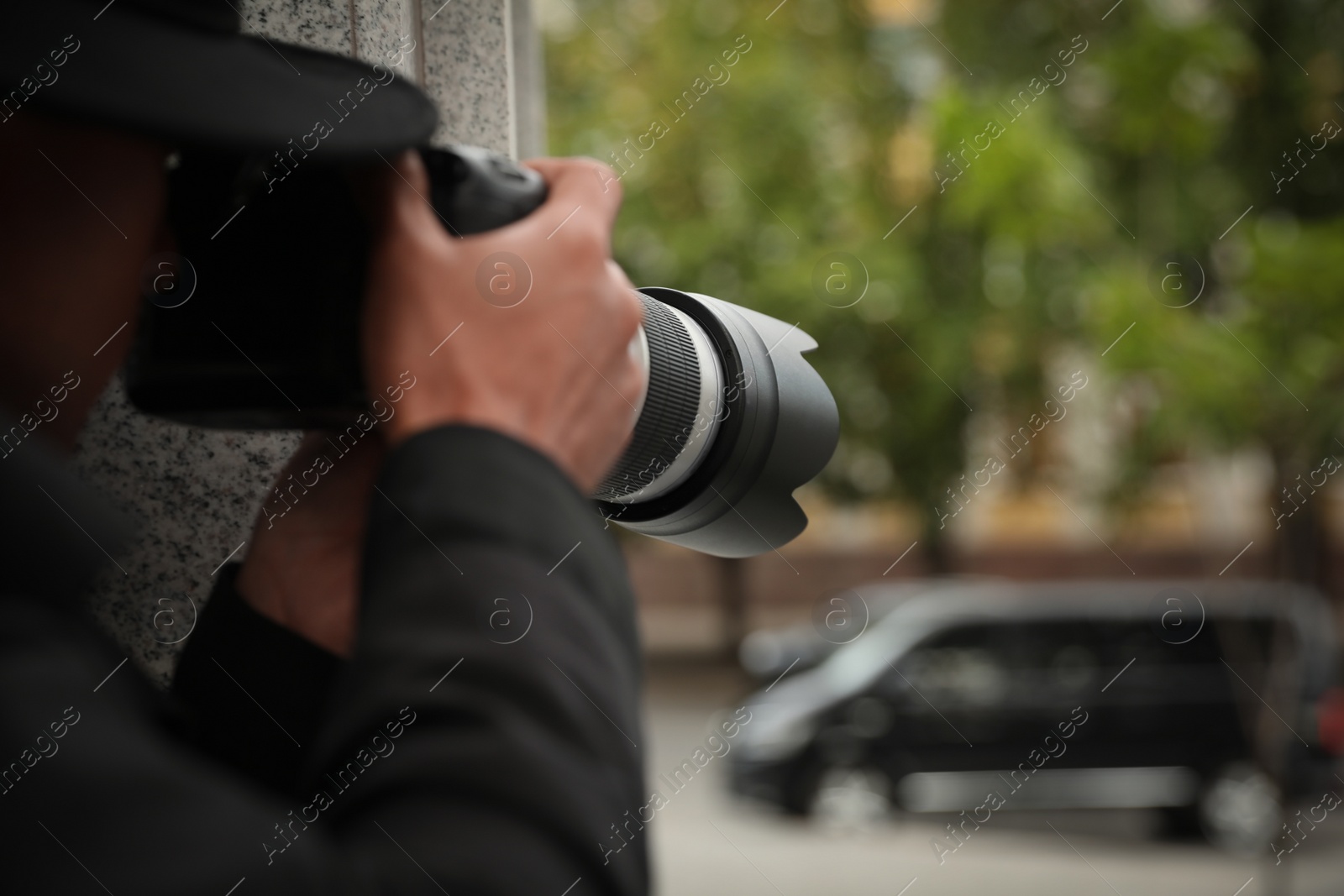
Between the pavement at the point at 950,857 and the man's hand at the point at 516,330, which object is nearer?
the man's hand at the point at 516,330

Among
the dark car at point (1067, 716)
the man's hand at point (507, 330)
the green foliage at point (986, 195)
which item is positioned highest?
the man's hand at point (507, 330)

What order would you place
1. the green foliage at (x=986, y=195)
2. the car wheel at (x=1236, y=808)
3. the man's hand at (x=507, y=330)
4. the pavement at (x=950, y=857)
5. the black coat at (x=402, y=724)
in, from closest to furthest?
the black coat at (x=402, y=724) < the man's hand at (x=507, y=330) < the green foliage at (x=986, y=195) < the pavement at (x=950, y=857) < the car wheel at (x=1236, y=808)

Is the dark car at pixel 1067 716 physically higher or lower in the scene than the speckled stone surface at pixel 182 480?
lower

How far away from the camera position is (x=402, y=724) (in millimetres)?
530

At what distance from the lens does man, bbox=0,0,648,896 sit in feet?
1.58

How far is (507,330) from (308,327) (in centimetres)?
16

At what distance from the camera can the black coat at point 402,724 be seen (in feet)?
1.55

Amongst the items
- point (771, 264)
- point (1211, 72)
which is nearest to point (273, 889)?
point (1211, 72)

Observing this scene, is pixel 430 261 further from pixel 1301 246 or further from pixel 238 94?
pixel 1301 246

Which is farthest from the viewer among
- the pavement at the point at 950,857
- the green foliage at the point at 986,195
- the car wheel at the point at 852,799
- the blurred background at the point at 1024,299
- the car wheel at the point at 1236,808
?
the car wheel at the point at 852,799

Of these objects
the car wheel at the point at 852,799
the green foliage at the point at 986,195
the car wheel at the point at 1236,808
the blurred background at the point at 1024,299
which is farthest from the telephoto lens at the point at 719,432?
the car wheel at the point at 1236,808

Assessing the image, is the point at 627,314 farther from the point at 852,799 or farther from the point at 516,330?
the point at 852,799

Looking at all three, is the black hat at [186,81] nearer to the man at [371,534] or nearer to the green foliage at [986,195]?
the man at [371,534]

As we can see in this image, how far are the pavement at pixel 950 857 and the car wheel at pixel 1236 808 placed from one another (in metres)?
0.12
